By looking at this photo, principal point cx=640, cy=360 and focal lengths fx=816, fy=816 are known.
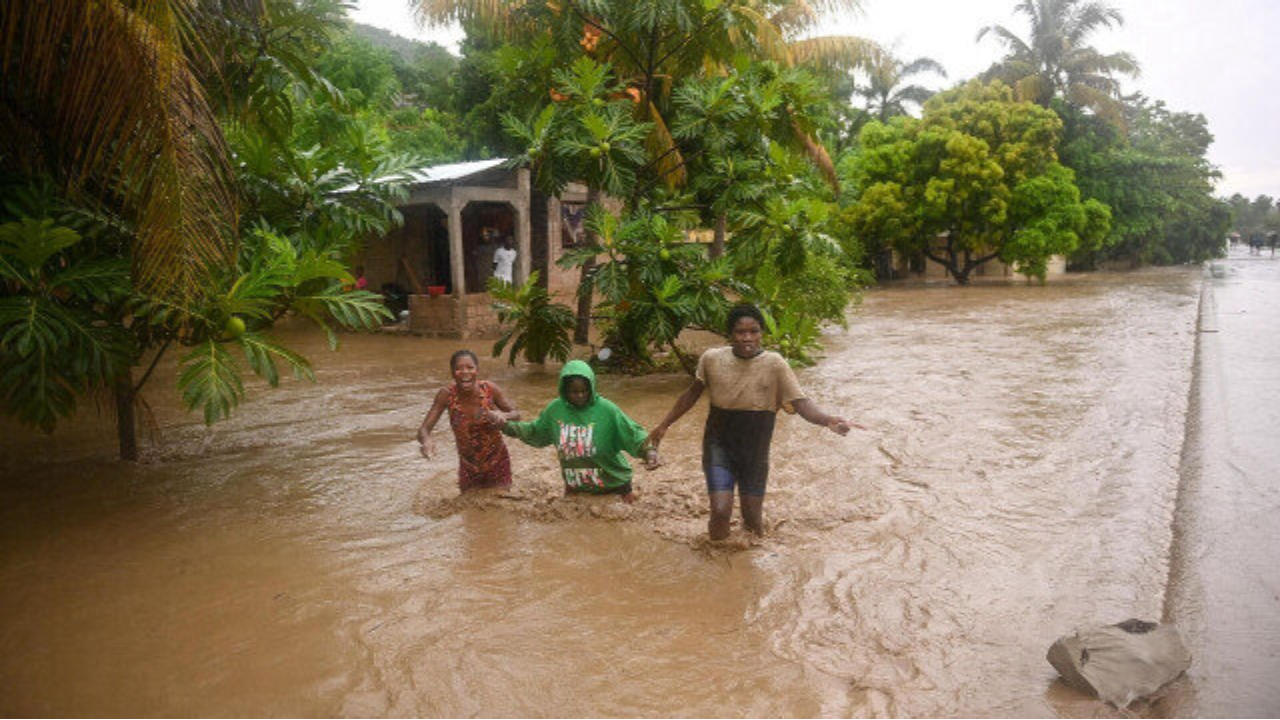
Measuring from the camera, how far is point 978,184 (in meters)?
23.9

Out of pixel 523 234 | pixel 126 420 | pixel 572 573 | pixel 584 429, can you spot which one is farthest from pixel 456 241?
pixel 572 573

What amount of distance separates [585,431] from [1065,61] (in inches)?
1263

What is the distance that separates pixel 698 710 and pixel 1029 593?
1.96 metres

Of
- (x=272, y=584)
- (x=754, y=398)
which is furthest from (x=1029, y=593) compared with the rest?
(x=272, y=584)

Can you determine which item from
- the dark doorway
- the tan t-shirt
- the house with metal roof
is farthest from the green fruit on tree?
the dark doorway

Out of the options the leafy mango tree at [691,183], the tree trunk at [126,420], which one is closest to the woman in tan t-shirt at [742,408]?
the leafy mango tree at [691,183]

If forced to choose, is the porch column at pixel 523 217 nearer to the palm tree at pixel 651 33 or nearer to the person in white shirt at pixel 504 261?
the person in white shirt at pixel 504 261

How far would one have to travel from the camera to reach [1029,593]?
4.04 m

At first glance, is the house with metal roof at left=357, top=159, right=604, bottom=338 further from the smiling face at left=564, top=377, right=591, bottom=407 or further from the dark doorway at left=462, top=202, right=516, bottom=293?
the smiling face at left=564, top=377, right=591, bottom=407

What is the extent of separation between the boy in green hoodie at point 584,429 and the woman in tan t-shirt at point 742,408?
26 cm

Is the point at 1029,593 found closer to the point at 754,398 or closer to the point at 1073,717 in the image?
the point at 1073,717

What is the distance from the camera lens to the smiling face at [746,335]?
4.29 meters

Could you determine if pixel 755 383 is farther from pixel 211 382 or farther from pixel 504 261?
pixel 504 261

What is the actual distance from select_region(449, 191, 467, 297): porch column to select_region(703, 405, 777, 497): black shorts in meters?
10.4
